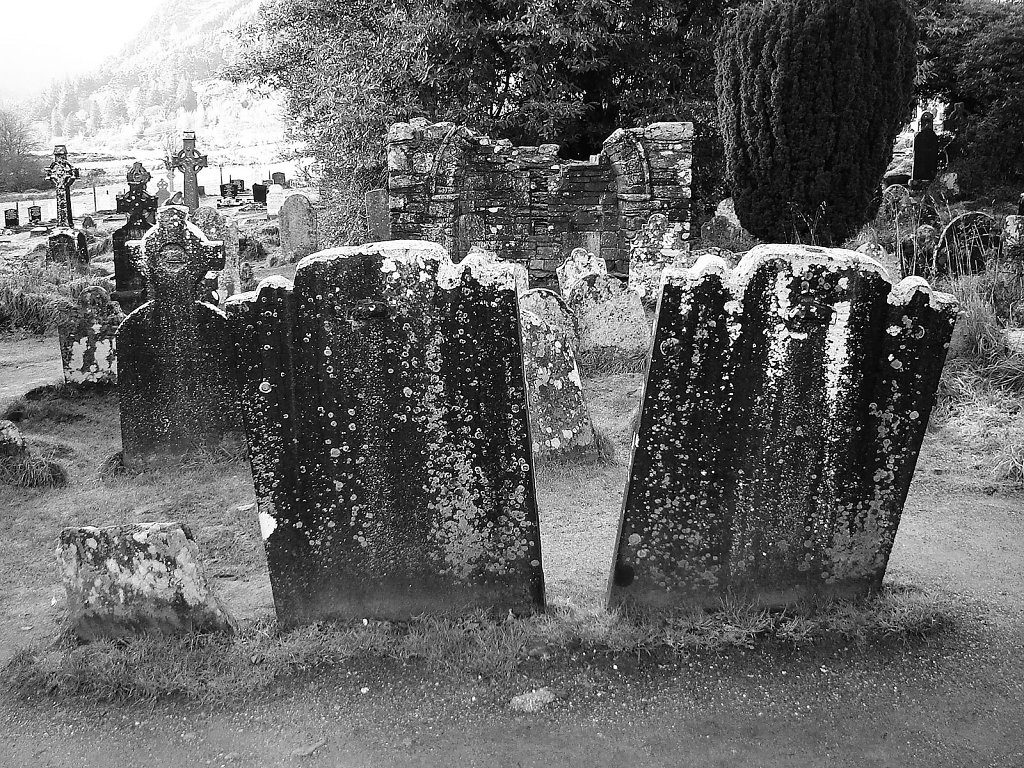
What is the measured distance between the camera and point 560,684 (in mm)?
3359

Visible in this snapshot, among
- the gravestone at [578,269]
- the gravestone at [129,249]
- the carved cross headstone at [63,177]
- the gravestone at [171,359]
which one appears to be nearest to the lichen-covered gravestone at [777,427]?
the gravestone at [171,359]

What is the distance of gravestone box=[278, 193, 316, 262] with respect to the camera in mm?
15352

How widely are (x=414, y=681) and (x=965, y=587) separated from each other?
2656mm

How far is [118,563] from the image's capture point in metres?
3.53

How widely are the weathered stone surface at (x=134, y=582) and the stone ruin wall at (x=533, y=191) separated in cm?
871

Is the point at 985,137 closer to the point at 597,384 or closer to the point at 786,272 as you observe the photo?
the point at 597,384

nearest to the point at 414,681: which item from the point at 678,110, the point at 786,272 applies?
the point at 786,272

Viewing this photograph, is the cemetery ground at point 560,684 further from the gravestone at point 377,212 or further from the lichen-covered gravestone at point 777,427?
the gravestone at point 377,212

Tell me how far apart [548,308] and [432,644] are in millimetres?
2927

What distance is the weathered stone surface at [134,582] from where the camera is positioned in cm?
350

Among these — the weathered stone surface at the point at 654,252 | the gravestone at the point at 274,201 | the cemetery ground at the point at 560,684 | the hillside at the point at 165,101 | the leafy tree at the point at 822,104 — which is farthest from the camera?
the hillside at the point at 165,101

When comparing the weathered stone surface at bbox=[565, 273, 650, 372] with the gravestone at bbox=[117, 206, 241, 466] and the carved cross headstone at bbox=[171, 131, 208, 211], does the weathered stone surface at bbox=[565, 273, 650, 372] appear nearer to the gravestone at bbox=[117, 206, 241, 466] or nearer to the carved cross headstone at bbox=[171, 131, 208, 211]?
the gravestone at bbox=[117, 206, 241, 466]

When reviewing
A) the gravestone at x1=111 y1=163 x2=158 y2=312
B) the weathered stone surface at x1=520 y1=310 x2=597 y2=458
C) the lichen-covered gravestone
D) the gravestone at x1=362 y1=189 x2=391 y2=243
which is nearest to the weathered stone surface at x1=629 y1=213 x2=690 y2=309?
the weathered stone surface at x1=520 y1=310 x2=597 y2=458

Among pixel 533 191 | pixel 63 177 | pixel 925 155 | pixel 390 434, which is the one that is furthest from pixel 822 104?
pixel 63 177
